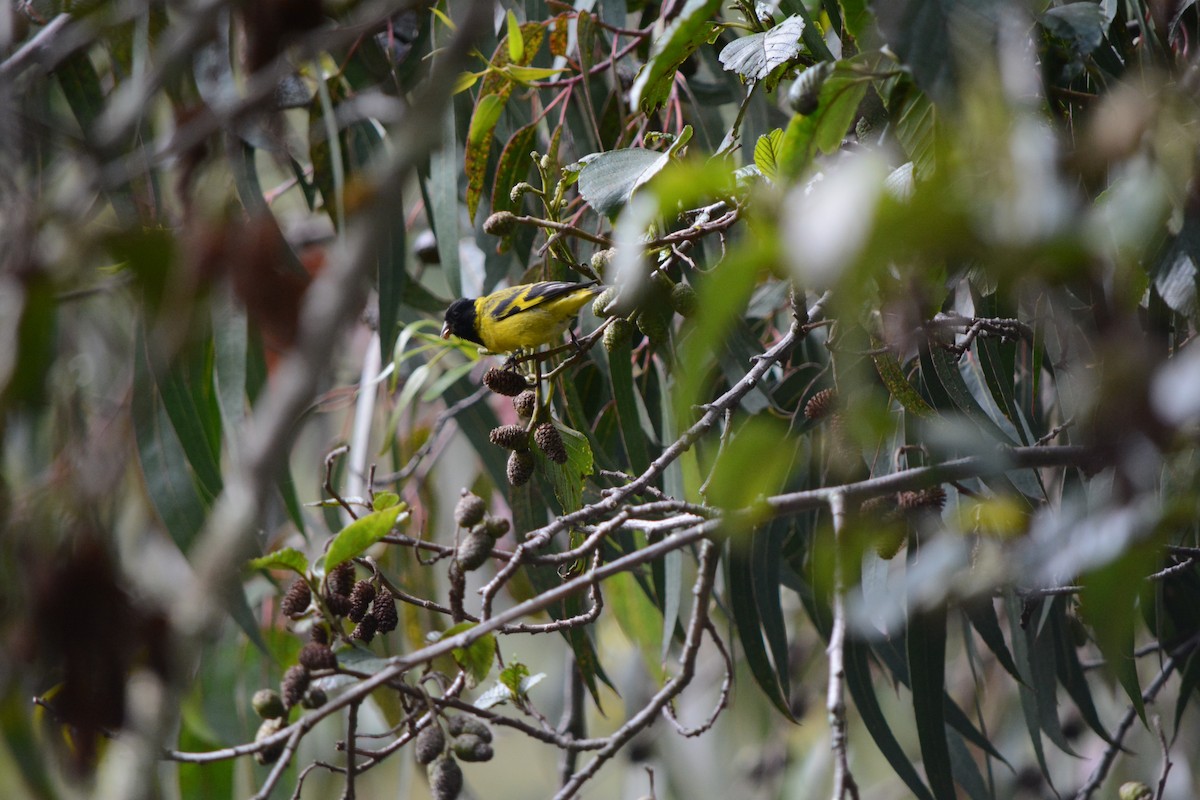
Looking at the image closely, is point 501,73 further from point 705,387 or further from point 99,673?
point 99,673

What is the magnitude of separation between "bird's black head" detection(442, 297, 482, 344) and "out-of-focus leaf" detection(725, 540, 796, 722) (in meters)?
0.78

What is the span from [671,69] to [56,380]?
86 centimetres

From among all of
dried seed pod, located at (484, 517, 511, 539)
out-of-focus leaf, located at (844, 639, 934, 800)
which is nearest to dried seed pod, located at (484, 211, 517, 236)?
dried seed pod, located at (484, 517, 511, 539)

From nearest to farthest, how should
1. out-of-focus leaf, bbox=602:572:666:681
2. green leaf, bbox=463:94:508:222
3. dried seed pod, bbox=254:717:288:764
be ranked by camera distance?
dried seed pod, bbox=254:717:288:764, green leaf, bbox=463:94:508:222, out-of-focus leaf, bbox=602:572:666:681

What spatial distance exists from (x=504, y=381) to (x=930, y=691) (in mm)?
937

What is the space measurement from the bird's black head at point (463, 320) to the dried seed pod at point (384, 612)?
110 cm

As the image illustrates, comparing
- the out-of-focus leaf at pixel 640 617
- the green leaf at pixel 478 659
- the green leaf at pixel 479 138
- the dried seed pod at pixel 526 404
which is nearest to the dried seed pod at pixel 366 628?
the green leaf at pixel 478 659

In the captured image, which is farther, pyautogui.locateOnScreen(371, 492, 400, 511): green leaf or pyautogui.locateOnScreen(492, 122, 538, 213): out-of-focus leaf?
pyautogui.locateOnScreen(492, 122, 538, 213): out-of-focus leaf

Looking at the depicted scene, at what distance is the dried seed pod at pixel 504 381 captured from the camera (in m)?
1.48

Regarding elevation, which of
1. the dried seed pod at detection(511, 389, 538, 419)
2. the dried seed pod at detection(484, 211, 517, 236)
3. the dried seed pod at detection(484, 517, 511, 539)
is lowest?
the dried seed pod at detection(511, 389, 538, 419)

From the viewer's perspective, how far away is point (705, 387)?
216cm

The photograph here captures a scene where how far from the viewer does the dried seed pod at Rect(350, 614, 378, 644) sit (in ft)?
4.28

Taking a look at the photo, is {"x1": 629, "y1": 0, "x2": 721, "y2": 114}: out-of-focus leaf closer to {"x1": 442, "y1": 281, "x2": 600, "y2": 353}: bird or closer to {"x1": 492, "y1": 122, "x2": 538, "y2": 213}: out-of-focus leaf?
{"x1": 492, "y1": 122, "x2": 538, "y2": 213}: out-of-focus leaf

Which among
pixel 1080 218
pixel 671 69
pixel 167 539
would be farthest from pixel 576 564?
pixel 167 539
